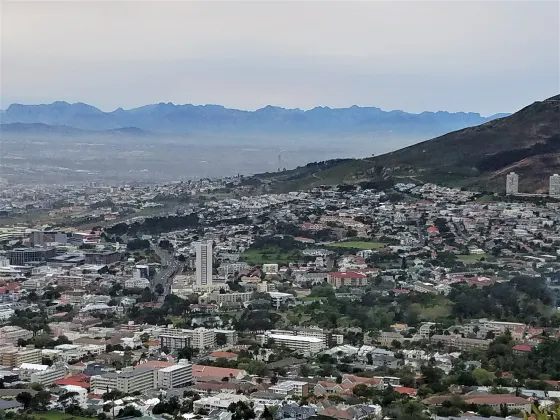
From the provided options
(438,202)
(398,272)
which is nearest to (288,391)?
(398,272)

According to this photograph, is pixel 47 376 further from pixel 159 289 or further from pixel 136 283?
pixel 136 283

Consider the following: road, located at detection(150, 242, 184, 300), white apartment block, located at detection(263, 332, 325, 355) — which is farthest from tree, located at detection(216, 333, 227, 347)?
road, located at detection(150, 242, 184, 300)

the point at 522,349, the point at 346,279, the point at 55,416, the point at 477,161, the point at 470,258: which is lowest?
the point at 55,416

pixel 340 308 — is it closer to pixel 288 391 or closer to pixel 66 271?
pixel 288 391

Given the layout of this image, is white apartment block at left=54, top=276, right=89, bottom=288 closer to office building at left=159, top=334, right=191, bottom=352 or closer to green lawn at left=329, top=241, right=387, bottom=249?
office building at left=159, top=334, right=191, bottom=352

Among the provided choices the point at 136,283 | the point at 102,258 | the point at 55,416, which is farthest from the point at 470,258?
the point at 55,416
